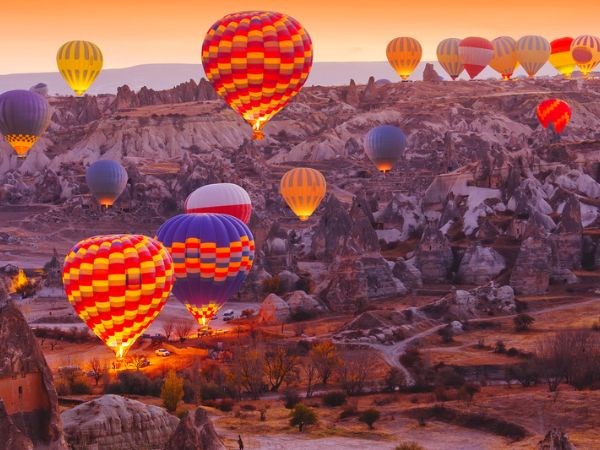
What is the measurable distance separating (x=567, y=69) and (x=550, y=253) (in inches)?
3954

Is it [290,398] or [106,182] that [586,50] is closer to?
[106,182]

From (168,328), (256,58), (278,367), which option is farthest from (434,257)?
(278,367)

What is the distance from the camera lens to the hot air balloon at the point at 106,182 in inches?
3602

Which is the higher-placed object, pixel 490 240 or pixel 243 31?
pixel 243 31

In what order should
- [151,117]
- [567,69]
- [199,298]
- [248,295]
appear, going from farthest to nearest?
[567,69] < [151,117] < [248,295] < [199,298]

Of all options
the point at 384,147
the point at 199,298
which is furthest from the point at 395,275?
the point at 384,147

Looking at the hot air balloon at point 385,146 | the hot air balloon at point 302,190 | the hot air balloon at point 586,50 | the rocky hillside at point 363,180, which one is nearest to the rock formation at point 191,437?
the rocky hillside at point 363,180

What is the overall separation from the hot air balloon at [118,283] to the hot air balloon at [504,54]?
107 m

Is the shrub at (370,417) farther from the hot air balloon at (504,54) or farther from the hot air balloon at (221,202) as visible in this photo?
the hot air balloon at (504,54)

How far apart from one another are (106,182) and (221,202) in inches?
1222

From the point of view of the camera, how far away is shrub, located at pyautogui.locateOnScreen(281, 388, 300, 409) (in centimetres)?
3627

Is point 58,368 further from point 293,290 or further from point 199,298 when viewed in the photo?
point 293,290

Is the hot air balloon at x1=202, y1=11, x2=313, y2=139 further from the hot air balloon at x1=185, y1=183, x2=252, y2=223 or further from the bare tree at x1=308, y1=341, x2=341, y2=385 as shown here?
the bare tree at x1=308, y1=341, x2=341, y2=385

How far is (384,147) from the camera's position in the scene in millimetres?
98375
